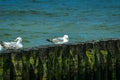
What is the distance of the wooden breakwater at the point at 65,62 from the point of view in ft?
25.8

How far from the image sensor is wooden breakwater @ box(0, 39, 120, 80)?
310 inches

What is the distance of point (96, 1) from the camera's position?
2089 inches

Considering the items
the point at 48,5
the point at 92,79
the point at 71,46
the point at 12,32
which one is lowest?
the point at 92,79

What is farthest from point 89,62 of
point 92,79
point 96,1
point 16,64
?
point 96,1

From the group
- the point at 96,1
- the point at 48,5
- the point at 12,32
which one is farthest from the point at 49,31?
the point at 96,1

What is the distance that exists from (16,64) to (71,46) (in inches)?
43.4

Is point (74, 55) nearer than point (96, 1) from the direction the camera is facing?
Yes

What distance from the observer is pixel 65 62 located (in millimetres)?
8484

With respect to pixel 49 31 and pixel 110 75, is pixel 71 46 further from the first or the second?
pixel 49 31

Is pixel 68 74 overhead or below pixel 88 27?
below

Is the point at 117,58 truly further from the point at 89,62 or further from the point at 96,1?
the point at 96,1

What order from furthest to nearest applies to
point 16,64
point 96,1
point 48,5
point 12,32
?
point 96,1, point 48,5, point 12,32, point 16,64

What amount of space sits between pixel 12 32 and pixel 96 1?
96.0 feet

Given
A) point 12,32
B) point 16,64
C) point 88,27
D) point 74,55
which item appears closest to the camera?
point 16,64
